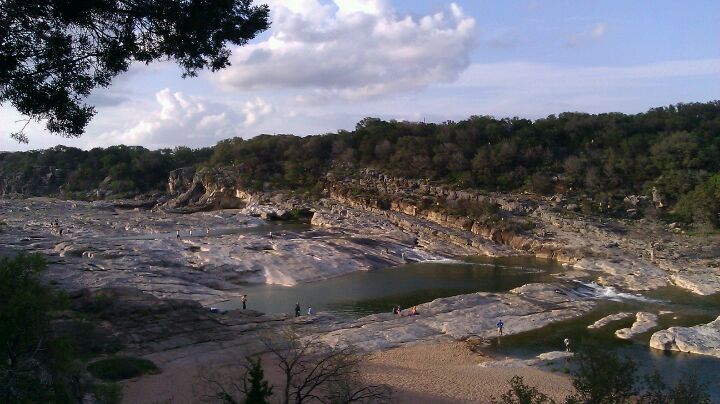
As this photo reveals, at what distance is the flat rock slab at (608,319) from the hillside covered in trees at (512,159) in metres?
28.4

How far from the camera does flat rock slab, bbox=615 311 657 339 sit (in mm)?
29969

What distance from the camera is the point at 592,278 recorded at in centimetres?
4409

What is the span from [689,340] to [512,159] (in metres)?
49.7

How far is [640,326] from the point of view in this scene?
31.2 m

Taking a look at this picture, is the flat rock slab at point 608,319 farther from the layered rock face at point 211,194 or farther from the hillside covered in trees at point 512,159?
the layered rock face at point 211,194

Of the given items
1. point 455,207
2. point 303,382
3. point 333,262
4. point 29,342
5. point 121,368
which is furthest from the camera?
point 455,207

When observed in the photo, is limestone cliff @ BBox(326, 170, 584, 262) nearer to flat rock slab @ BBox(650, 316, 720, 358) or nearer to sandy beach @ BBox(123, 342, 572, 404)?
flat rock slab @ BBox(650, 316, 720, 358)

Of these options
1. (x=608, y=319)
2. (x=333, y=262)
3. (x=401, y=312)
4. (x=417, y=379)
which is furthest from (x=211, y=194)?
(x=417, y=379)

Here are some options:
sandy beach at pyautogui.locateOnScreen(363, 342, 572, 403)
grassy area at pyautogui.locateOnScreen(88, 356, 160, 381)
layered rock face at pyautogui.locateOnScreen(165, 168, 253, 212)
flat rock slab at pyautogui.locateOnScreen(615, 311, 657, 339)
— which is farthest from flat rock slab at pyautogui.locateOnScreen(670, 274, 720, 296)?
layered rock face at pyautogui.locateOnScreen(165, 168, 253, 212)

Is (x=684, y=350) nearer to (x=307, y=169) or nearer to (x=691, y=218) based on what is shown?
(x=691, y=218)

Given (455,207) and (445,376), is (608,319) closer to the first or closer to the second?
(445,376)

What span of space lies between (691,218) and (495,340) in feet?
126

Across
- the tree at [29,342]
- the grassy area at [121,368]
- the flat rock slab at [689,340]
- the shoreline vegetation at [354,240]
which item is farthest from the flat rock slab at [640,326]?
the tree at [29,342]

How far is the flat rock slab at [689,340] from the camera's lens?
89.0 feet
